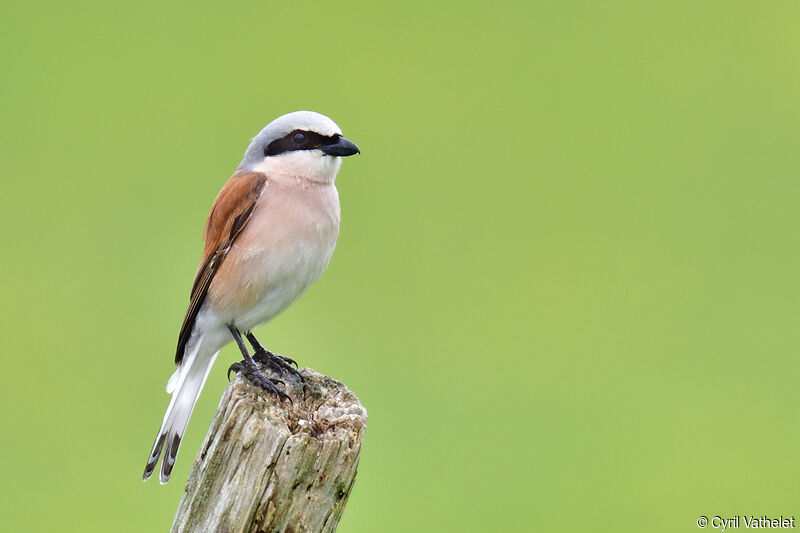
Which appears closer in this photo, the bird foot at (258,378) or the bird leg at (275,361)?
the bird foot at (258,378)

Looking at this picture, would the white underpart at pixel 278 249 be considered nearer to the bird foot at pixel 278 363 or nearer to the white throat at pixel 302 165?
the white throat at pixel 302 165

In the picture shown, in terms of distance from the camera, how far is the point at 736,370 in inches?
386

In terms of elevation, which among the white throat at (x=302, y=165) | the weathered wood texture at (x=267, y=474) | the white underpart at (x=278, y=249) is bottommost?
the weathered wood texture at (x=267, y=474)

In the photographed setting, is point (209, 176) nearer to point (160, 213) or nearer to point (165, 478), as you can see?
point (160, 213)

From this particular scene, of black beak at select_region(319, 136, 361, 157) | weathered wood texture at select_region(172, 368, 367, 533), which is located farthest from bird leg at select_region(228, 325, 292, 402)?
black beak at select_region(319, 136, 361, 157)

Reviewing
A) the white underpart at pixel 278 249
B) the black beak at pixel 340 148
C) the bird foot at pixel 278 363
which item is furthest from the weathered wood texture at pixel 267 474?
the black beak at pixel 340 148

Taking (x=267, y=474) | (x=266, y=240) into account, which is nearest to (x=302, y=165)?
(x=266, y=240)

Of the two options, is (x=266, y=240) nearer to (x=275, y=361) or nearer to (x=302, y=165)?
(x=302, y=165)

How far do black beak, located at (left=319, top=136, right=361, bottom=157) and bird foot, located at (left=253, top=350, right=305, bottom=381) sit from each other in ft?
2.93

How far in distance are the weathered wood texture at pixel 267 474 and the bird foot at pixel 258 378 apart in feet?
1.32

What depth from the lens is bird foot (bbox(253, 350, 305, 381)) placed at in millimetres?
4699

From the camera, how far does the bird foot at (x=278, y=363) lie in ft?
15.4

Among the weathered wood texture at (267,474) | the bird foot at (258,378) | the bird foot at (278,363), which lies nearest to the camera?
the weathered wood texture at (267,474)

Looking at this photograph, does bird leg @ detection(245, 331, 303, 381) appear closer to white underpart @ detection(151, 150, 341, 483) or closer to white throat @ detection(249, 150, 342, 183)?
white underpart @ detection(151, 150, 341, 483)
